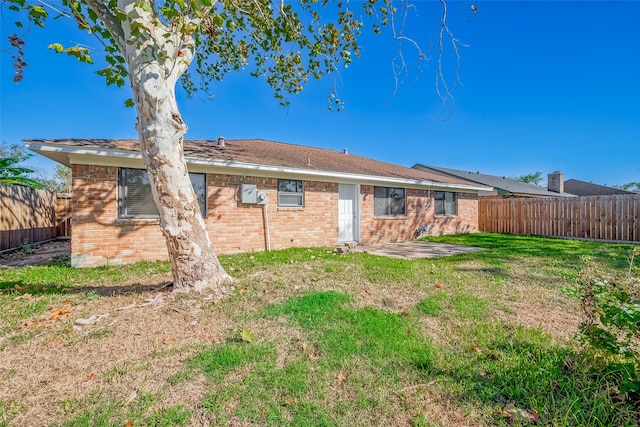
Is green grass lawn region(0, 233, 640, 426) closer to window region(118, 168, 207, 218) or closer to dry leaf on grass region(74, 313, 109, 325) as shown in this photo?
dry leaf on grass region(74, 313, 109, 325)

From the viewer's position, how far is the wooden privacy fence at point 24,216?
845cm

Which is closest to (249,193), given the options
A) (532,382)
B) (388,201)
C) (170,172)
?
(170,172)

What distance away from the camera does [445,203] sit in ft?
44.4

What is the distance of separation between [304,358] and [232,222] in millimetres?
6243

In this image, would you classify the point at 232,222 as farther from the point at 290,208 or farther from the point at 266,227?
the point at 290,208

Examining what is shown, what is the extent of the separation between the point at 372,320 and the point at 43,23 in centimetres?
734

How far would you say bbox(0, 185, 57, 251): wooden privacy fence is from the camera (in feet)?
27.7

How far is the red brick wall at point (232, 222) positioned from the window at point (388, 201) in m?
0.31

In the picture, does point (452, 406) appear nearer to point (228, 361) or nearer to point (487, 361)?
point (487, 361)

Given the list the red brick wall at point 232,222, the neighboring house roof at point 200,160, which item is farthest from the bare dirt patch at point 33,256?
the neighboring house roof at point 200,160

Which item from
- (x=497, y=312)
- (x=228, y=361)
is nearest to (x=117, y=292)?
(x=228, y=361)

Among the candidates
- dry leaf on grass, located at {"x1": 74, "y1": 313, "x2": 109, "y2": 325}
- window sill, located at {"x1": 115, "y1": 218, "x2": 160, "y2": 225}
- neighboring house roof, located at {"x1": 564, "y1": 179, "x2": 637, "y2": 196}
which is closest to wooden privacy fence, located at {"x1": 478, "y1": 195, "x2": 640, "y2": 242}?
window sill, located at {"x1": 115, "y1": 218, "x2": 160, "y2": 225}

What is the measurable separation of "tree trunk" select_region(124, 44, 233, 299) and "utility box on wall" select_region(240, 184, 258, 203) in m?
4.05

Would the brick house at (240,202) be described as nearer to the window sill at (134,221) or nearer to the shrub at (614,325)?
the window sill at (134,221)
